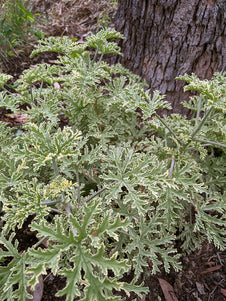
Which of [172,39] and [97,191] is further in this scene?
[172,39]

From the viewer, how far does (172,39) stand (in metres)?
2.53

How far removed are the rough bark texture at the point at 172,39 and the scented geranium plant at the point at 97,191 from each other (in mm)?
478

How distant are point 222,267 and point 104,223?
151 cm

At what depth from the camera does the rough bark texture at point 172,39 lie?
236 centimetres

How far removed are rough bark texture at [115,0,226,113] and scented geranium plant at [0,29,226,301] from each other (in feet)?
Answer: 1.57

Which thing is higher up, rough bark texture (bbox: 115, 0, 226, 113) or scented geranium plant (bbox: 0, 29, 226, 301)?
rough bark texture (bbox: 115, 0, 226, 113)

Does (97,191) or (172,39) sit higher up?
(172,39)

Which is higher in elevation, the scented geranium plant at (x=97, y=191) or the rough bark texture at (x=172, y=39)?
the rough bark texture at (x=172, y=39)

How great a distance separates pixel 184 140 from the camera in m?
1.90

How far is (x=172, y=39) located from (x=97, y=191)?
166 centimetres

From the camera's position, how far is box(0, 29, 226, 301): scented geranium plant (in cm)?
126

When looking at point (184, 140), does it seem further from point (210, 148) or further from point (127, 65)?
point (127, 65)

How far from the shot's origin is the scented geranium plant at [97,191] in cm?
126

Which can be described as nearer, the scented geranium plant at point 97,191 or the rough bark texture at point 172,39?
the scented geranium plant at point 97,191
